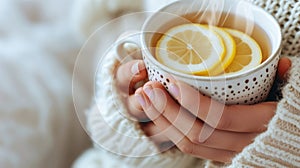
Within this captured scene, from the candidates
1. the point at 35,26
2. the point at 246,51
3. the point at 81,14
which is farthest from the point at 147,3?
the point at 246,51

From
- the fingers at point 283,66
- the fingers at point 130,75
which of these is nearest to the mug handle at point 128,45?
the fingers at point 130,75

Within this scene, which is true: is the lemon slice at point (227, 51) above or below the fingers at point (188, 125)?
above

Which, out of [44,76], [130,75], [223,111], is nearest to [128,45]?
[130,75]

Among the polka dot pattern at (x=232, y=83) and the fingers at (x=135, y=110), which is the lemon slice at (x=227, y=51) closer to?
the polka dot pattern at (x=232, y=83)

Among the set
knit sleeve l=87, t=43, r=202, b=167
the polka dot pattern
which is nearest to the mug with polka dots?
the polka dot pattern

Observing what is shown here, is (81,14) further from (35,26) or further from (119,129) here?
(119,129)

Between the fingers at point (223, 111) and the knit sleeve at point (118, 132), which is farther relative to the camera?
the knit sleeve at point (118, 132)

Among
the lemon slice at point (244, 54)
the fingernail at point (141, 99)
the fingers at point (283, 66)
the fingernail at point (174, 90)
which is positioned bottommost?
the fingernail at point (141, 99)
